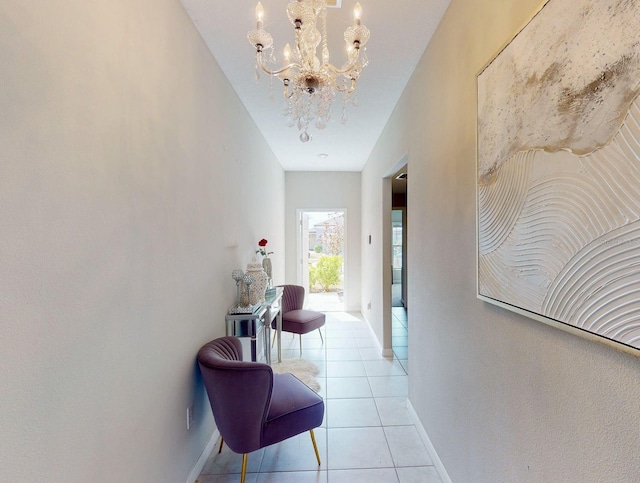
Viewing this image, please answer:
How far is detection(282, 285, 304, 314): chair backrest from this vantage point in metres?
3.96

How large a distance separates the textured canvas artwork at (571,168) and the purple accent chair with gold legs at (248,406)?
1.24 meters

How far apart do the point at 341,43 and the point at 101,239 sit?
71.9 inches

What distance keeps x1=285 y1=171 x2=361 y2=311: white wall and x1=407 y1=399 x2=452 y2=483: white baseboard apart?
3291 mm

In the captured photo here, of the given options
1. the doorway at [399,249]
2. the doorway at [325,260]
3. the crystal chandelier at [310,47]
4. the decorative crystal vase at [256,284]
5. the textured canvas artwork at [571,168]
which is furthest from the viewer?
the doorway at [325,260]

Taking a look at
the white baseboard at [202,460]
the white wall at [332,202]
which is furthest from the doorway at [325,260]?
the white baseboard at [202,460]

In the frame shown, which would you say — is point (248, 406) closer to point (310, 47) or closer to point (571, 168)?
point (571, 168)

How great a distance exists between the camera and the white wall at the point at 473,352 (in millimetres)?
761

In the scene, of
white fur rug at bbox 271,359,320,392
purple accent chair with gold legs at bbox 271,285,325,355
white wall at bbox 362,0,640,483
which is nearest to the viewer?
white wall at bbox 362,0,640,483

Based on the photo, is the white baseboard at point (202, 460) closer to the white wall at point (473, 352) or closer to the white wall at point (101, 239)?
the white wall at point (101, 239)

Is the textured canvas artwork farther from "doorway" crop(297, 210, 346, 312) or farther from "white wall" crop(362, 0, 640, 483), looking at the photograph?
"doorway" crop(297, 210, 346, 312)

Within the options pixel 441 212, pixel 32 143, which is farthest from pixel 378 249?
pixel 32 143

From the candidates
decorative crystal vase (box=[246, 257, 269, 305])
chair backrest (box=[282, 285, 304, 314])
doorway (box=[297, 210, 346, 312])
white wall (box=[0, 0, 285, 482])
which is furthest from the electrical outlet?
doorway (box=[297, 210, 346, 312])

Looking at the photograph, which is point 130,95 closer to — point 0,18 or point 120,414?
point 0,18

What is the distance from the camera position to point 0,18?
0.70 metres
